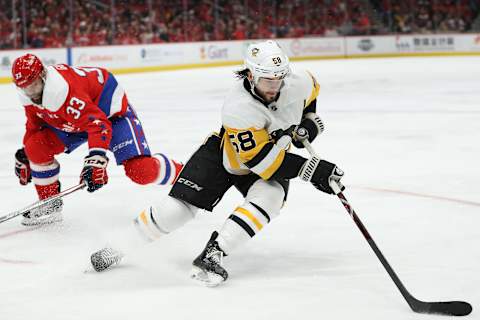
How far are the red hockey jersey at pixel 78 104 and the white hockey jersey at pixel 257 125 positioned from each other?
718 mm

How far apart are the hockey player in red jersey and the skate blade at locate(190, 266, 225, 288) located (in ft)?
2.35

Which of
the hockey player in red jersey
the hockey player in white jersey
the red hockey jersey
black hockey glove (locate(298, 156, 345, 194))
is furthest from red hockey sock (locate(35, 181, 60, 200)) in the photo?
black hockey glove (locate(298, 156, 345, 194))


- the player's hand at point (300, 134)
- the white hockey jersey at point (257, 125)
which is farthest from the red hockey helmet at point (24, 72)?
the player's hand at point (300, 134)

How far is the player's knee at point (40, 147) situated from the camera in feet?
11.9

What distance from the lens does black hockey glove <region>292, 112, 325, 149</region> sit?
9.29 ft

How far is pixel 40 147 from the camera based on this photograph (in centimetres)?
362

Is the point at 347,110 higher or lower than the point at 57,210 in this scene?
lower

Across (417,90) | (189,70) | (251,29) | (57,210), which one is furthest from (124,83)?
(57,210)

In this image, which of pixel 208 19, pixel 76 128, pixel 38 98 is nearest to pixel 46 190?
pixel 76 128

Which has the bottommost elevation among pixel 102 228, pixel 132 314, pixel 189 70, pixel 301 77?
pixel 189 70

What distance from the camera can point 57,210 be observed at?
12.3 ft

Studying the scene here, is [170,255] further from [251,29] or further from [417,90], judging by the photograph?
[251,29]

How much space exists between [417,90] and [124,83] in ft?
14.8

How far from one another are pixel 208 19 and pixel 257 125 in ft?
45.0
